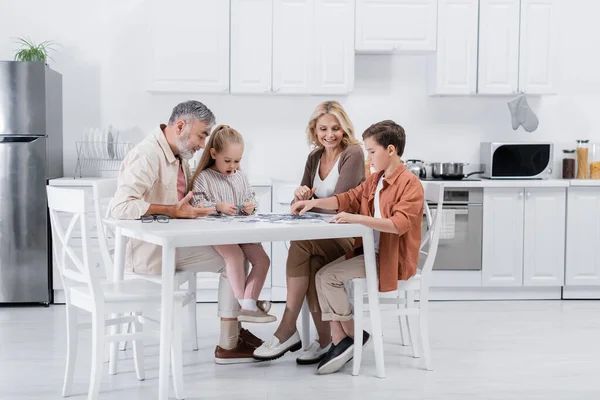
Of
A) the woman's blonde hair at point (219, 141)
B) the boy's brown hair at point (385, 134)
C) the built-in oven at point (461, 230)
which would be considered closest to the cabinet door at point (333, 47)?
the built-in oven at point (461, 230)

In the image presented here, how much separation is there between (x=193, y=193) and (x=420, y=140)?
2.60 metres

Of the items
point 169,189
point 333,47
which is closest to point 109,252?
point 169,189

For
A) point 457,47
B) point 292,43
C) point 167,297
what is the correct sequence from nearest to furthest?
1. point 167,297
2. point 292,43
3. point 457,47

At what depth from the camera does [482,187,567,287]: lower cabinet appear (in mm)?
5000

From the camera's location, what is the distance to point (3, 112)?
464cm

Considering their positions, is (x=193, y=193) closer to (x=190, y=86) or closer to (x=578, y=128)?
(x=190, y=86)

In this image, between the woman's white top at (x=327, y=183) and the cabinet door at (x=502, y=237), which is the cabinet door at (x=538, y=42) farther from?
the woman's white top at (x=327, y=183)

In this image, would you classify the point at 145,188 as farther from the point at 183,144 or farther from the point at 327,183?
the point at 327,183

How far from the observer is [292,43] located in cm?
500

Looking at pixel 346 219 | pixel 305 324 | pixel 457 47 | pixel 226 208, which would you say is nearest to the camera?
pixel 346 219

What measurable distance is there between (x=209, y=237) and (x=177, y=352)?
47cm

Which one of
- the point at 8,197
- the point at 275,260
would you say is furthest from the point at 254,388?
the point at 8,197

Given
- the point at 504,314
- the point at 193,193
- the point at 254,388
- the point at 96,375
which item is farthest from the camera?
the point at 504,314

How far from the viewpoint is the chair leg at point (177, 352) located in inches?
108
